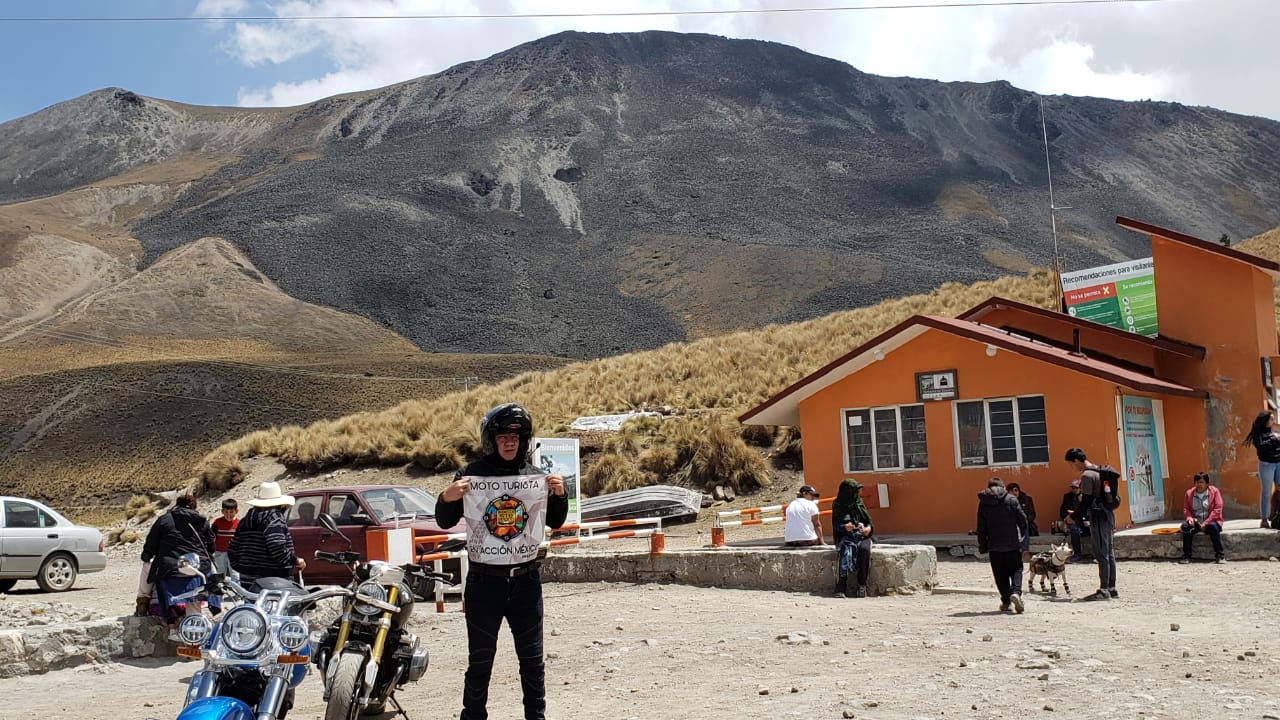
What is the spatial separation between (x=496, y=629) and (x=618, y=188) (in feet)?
440

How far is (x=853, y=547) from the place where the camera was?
12852mm

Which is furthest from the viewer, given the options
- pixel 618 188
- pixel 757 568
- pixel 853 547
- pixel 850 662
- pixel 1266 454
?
pixel 618 188

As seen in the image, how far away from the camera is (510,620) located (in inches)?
230

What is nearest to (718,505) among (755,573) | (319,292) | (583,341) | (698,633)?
(755,573)

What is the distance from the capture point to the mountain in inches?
4267

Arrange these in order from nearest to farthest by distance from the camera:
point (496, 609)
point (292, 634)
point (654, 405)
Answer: point (292, 634) → point (496, 609) → point (654, 405)

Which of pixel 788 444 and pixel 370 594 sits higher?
pixel 788 444

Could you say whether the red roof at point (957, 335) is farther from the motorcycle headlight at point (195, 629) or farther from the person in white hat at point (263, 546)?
the motorcycle headlight at point (195, 629)

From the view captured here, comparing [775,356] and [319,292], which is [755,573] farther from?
[319,292]

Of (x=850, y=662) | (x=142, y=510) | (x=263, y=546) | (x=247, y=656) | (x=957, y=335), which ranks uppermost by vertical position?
(x=957, y=335)

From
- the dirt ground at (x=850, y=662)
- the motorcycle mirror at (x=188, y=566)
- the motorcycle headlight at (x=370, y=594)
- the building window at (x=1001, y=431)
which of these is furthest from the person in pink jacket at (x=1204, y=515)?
the motorcycle mirror at (x=188, y=566)

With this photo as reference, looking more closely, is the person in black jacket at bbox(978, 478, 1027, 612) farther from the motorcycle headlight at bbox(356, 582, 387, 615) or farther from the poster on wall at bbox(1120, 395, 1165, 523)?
the poster on wall at bbox(1120, 395, 1165, 523)

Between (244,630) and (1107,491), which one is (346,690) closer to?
(244,630)

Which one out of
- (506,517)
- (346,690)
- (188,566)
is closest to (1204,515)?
(506,517)
